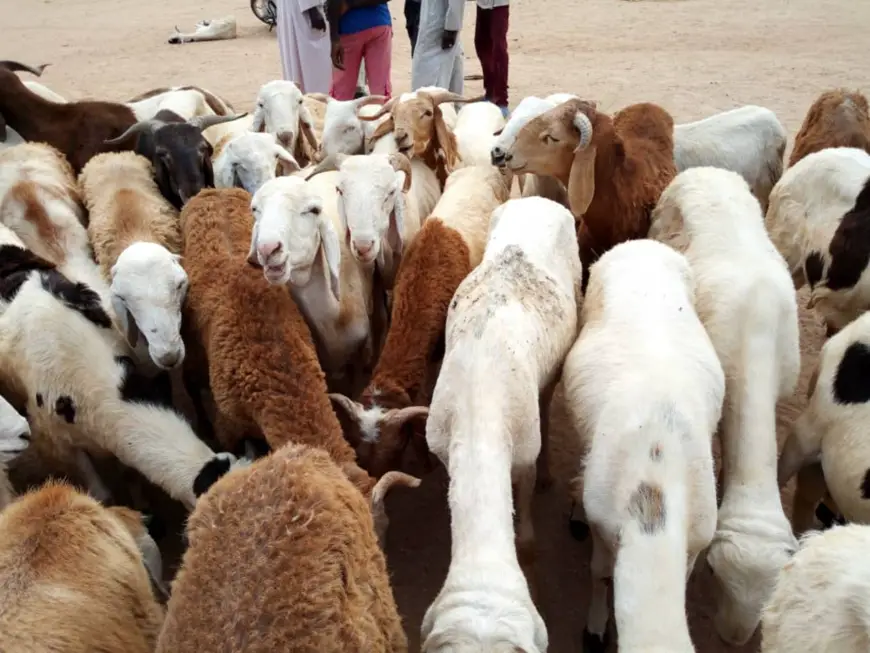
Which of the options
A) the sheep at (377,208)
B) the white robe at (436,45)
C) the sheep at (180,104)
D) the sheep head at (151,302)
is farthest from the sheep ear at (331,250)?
the white robe at (436,45)

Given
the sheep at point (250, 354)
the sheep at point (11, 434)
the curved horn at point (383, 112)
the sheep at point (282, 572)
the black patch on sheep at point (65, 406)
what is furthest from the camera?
the curved horn at point (383, 112)

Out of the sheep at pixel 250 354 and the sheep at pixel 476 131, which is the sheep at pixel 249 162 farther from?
the sheep at pixel 476 131

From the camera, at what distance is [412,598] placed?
154 inches

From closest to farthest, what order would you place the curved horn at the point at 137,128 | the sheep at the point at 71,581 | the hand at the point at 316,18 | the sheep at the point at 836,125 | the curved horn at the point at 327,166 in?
the sheep at the point at 71,581 → the curved horn at the point at 327,166 → the curved horn at the point at 137,128 → the sheep at the point at 836,125 → the hand at the point at 316,18

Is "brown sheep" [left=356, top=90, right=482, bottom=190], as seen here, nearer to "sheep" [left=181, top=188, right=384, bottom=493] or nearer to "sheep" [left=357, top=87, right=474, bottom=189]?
"sheep" [left=357, top=87, right=474, bottom=189]

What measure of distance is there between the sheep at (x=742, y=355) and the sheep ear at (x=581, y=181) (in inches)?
19.9

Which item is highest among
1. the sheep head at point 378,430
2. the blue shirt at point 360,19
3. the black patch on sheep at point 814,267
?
the blue shirt at point 360,19

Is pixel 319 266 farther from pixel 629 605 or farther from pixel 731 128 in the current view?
pixel 731 128

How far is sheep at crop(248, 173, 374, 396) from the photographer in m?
4.00

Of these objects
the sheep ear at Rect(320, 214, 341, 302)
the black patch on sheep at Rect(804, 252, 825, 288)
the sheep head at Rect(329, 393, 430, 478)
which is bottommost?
the sheep head at Rect(329, 393, 430, 478)

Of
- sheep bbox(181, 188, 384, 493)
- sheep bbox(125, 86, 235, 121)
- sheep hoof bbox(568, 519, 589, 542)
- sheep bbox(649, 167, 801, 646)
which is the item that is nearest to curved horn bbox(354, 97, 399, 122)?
sheep bbox(125, 86, 235, 121)

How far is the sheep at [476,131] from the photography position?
6.24m

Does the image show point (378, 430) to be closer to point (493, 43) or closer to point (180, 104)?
point (180, 104)

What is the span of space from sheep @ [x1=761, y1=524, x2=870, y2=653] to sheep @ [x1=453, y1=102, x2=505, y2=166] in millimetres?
4143
